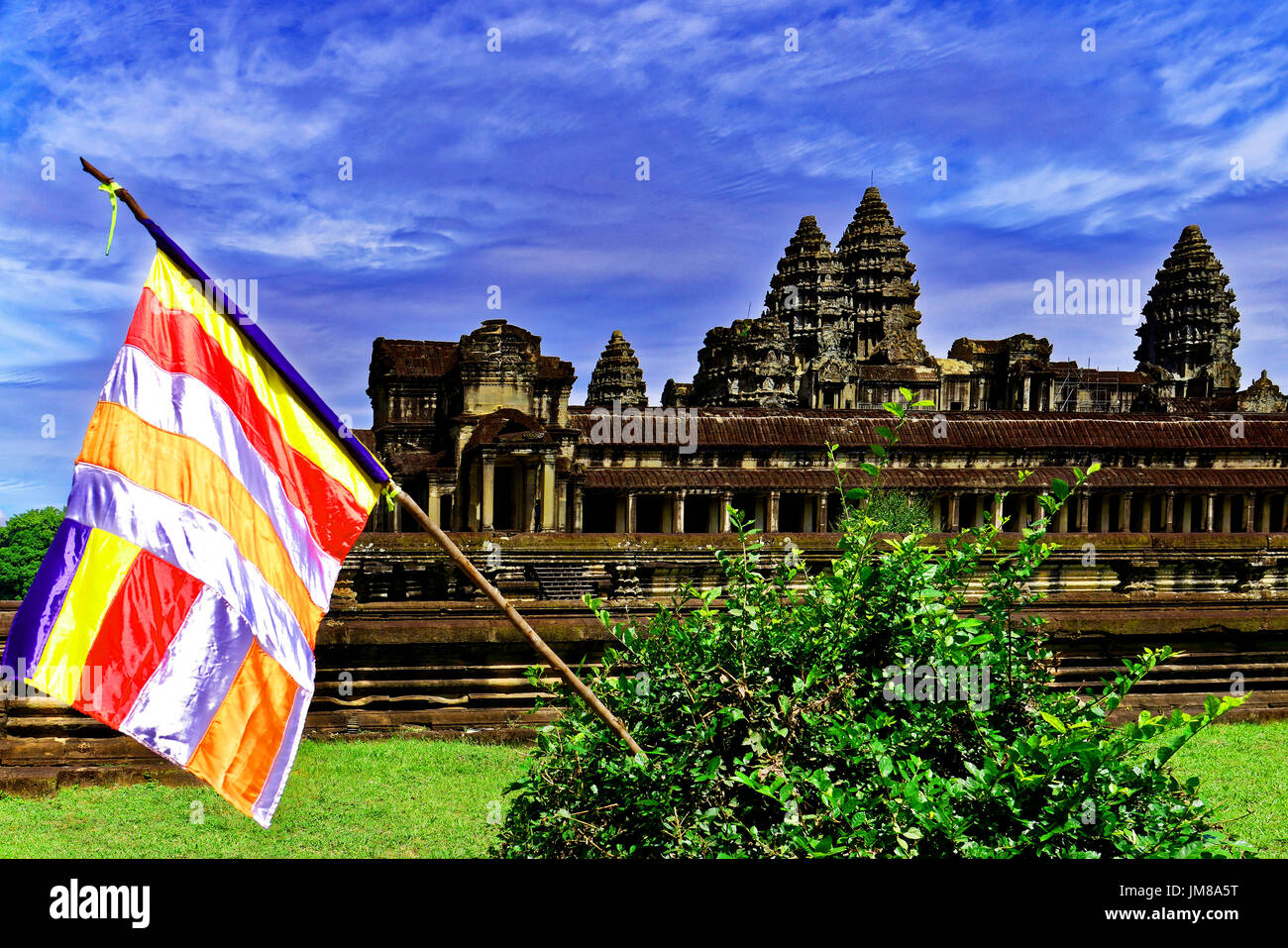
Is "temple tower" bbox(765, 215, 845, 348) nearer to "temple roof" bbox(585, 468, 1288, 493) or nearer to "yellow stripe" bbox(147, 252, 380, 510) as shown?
"temple roof" bbox(585, 468, 1288, 493)

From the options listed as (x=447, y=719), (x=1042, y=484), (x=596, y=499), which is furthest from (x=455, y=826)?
(x=1042, y=484)

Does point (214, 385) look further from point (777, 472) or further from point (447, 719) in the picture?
point (777, 472)

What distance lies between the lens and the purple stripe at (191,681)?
10.8ft

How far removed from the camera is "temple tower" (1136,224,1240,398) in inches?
2842

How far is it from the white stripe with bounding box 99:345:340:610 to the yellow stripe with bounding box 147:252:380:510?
167 mm

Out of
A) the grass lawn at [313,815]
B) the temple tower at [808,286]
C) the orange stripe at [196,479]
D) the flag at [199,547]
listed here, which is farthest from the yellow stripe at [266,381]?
the temple tower at [808,286]

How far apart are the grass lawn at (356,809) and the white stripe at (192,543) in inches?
86.1

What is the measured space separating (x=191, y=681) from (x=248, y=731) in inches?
11.5

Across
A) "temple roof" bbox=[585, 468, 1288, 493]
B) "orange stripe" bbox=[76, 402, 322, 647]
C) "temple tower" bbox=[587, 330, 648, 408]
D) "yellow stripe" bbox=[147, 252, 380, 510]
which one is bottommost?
"orange stripe" bbox=[76, 402, 322, 647]

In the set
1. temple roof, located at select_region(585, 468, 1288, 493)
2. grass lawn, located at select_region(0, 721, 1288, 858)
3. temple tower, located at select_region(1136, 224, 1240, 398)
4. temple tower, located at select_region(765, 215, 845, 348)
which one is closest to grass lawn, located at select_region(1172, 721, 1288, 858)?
grass lawn, located at select_region(0, 721, 1288, 858)

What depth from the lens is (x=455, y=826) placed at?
5.53 m

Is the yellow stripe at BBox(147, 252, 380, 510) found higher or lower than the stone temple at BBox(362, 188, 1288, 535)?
lower

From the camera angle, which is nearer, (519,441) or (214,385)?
(214,385)
